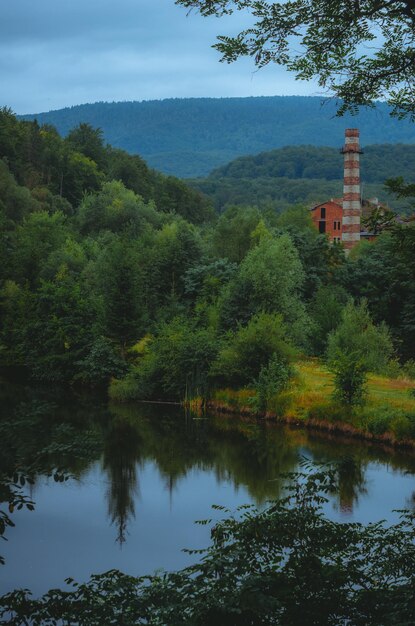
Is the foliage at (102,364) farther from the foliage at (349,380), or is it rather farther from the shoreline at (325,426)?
the foliage at (349,380)

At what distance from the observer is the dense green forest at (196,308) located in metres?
38.1

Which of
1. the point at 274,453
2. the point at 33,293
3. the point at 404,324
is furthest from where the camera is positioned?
the point at 33,293

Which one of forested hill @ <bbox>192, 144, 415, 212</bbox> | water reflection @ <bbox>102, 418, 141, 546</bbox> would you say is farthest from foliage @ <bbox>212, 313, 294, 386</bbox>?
forested hill @ <bbox>192, 144, 415, 212</bbox>

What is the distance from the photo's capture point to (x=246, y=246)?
172ft

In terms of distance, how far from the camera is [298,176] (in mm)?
184125

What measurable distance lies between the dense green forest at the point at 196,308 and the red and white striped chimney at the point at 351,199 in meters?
9.97

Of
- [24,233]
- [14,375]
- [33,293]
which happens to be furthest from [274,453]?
[24,233]

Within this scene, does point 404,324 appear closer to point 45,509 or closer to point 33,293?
point 33,293

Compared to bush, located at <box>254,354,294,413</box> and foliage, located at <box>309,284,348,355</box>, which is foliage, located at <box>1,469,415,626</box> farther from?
foliage, located at <box>309,284,348,355</box>

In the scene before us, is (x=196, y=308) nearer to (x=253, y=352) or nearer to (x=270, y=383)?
(x=253, y=352)

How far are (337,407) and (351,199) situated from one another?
39375mm

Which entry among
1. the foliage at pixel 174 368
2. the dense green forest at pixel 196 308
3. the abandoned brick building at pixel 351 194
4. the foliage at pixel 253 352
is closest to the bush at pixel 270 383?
the dense green forest at pixel 196 308

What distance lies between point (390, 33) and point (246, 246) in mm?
40704

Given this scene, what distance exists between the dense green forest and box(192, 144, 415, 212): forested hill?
258 feet
